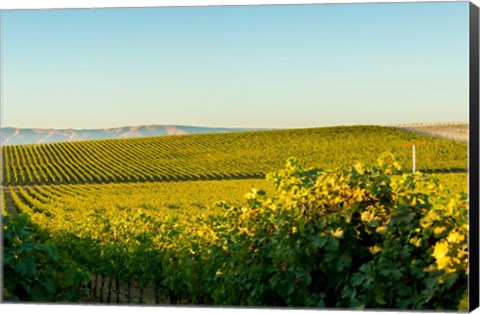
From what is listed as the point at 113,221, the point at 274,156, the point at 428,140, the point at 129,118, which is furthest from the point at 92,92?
the point at 428,140

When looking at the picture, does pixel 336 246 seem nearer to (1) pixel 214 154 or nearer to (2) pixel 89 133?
(2) pixel 89 133

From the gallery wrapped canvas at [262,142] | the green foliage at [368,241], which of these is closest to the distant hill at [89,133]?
the gallery wrapped canvas at [262,142]

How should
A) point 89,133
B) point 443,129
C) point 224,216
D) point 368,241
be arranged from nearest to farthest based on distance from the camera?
point 368,241 → point 443,129 → point 224,216 → point 89,133

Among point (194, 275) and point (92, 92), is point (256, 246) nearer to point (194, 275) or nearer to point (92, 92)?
point (194, 275)

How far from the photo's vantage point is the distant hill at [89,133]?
6250mm

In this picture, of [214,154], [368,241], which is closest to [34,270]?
[368,241]

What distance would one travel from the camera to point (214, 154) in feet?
28.3

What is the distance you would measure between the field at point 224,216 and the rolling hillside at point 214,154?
0.7 inches

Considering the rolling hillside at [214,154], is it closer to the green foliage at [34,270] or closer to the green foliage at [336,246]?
the green foliage at [336,246]

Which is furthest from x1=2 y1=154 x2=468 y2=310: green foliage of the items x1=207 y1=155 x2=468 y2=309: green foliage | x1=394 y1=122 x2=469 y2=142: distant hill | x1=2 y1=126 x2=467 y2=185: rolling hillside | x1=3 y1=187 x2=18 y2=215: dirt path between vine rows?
x1=2 y1=126 x2=467 y2=185: rolling hillside

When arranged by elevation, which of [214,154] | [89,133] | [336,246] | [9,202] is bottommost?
[336,246]

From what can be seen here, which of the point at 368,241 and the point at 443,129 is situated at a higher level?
the point at 443,129

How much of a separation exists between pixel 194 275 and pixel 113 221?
140 centimetres

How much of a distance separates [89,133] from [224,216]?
1.25 m
